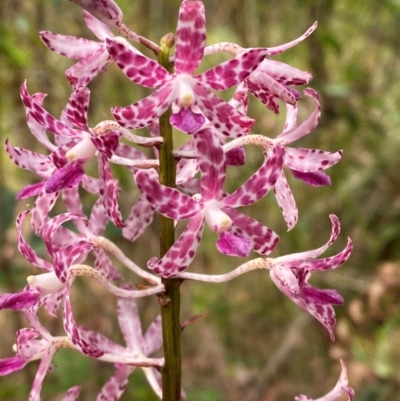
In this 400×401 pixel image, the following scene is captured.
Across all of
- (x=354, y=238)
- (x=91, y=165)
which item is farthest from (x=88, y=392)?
Result: (x=354, y=238)

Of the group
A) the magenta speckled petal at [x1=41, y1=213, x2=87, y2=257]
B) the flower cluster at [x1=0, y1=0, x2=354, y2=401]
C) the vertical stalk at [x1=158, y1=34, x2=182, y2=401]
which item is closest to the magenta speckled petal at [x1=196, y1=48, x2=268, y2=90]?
the flower cluster at [x1=0, y1=0, x2=354, y2=401]

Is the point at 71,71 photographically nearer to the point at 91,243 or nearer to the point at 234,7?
the point at 91,243

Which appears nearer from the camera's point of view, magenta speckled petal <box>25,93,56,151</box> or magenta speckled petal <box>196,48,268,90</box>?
magenta speckled petal <box>196,48,268,90</box>

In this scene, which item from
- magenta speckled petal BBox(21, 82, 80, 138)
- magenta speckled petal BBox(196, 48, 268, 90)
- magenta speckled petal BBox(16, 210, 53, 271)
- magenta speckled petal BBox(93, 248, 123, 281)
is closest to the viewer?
magenta speckled petal BBox(196, 48, 268, 90)

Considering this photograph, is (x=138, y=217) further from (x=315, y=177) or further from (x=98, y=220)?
(x=315, y=177)

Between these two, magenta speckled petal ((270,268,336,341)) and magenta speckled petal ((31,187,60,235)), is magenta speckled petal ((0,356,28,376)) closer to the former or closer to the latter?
magenta speckled petal ((31,187,60,235))

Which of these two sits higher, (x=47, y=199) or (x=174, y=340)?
(x=47, y=199)
